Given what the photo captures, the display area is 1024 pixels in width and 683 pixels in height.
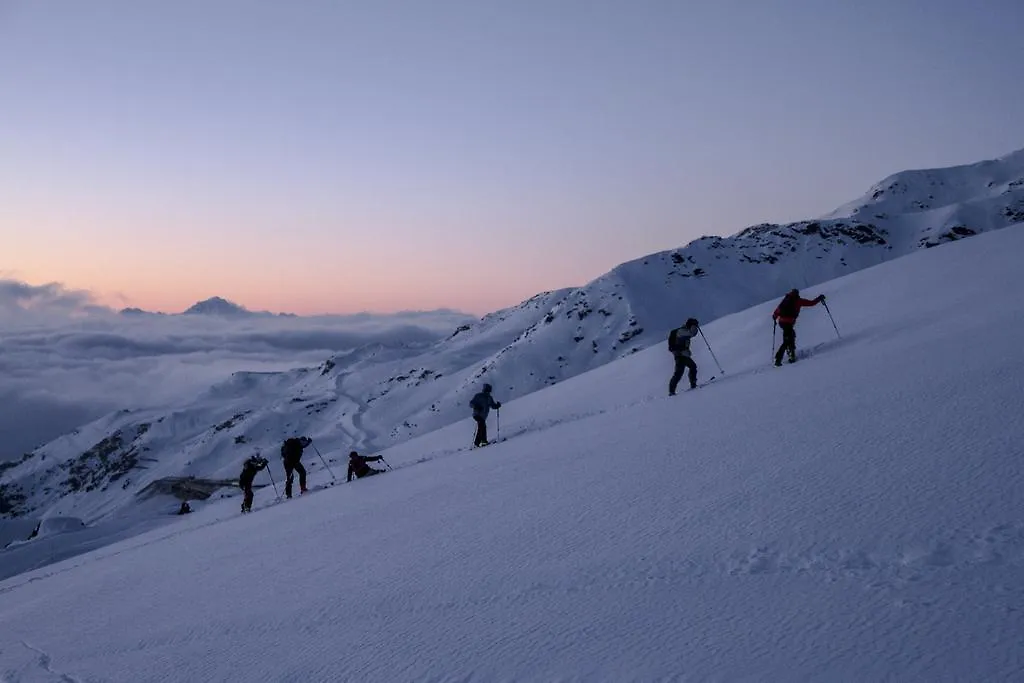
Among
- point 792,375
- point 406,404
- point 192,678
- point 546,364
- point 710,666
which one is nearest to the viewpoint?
point 710,666

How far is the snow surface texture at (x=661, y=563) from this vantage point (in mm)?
3795

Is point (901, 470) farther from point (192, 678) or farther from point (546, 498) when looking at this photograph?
point (192, 678)

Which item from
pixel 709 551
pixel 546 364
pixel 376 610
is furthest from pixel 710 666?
pixel 546 364

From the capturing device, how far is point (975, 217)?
628ft

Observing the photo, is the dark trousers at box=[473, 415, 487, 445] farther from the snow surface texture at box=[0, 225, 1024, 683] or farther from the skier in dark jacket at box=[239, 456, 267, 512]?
the skier in dark jacket at box=[239, 456, 267, 512]

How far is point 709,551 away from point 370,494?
9129 millimetres

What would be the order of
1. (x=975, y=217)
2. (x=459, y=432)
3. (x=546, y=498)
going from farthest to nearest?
(x=975, y=217)
(x=459, y=432)
(x=546, y=498)

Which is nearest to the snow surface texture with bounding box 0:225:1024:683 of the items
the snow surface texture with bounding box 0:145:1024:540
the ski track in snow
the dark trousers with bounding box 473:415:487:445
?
the ski track in snow

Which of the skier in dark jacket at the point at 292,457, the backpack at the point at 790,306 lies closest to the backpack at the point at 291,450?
the skier in dark jacket at the point at 292,457

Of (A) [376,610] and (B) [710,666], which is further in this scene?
(A) [376,610]

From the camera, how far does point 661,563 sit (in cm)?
523

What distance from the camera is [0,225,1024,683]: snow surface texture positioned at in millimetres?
3795

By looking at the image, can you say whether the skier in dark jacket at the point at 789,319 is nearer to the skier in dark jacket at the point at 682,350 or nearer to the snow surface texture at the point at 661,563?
the skier in dark jacket at the point at 682,350

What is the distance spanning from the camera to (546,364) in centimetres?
13700
